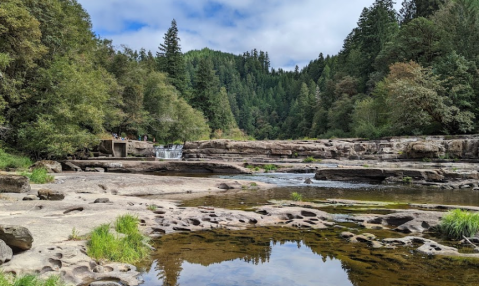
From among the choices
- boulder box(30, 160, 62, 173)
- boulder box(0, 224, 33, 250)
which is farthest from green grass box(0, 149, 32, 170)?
boulder box(0, 224, 33, 250)

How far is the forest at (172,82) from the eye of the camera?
23.8 meters

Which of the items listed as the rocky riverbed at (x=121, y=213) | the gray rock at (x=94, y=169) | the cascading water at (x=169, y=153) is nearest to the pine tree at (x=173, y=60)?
the cascading water at (x=169, y=153)

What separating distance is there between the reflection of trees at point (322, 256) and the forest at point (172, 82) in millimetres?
19628

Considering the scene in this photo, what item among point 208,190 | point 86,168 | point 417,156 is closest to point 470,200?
point 208,190

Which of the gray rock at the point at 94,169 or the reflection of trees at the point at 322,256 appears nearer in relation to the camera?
the reflection of trees at the point at 322,256

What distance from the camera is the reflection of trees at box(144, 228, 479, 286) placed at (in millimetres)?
5293

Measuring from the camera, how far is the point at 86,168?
944 inches

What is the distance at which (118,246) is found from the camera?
5.93m

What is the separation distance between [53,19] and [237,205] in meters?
25.6

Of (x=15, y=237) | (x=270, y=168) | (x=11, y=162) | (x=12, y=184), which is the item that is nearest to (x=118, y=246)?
(x=15, y=237)

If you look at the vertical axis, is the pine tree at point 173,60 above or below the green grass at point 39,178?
above

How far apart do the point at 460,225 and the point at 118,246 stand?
302 inches

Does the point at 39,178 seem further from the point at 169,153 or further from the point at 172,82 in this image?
the point at 172,82

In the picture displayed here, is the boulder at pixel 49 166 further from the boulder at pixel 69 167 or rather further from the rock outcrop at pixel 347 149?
the rock outcrop at pixel 347 149
